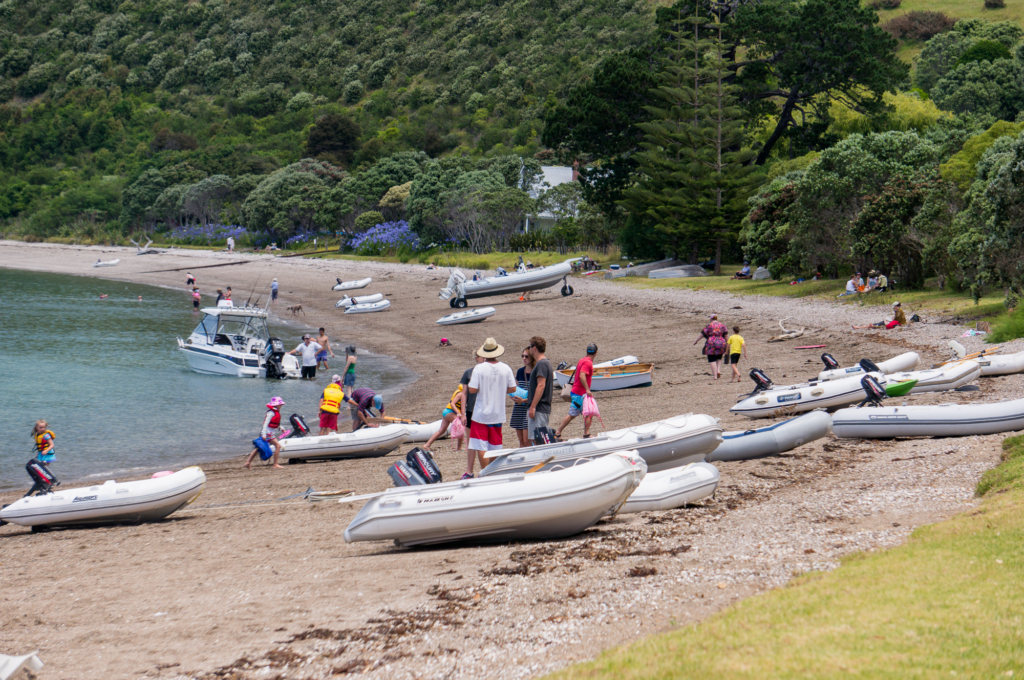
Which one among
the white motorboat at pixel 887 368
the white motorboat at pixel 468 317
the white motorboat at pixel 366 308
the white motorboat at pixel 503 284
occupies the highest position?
the white motorboat at pixel 503 284

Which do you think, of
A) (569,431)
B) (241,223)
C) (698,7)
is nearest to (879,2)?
(698,7)

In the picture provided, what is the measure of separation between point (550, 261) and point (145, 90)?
11501 centimetres

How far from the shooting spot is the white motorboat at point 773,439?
405 inches

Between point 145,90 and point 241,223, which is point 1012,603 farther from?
point 145,90

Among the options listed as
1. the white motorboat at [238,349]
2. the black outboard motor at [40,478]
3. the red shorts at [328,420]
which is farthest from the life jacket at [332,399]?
the white motorboat at [238,349]

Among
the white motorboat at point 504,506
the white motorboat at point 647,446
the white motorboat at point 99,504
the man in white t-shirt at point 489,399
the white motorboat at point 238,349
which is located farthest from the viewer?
the white motorboat at point 238,349

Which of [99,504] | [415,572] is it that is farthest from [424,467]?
[99,504]

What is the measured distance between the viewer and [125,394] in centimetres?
2081

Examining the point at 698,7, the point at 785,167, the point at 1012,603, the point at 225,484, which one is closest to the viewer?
the point at 1012,603

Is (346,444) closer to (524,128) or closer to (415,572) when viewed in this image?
(415,572)

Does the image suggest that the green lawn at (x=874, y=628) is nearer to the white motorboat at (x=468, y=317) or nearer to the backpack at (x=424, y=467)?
the backpack at (x=424, y=467)

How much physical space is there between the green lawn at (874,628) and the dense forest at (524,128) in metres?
15.3

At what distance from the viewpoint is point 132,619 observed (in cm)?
645

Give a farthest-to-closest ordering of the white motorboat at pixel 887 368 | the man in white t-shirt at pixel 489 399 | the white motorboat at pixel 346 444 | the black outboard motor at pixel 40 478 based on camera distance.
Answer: the white motorboat at pixel 887 368, the white motorboat at pixel 346 444, the black outboard motor at pixel 40 478, the man in white t-shirt at pixel 489 399
